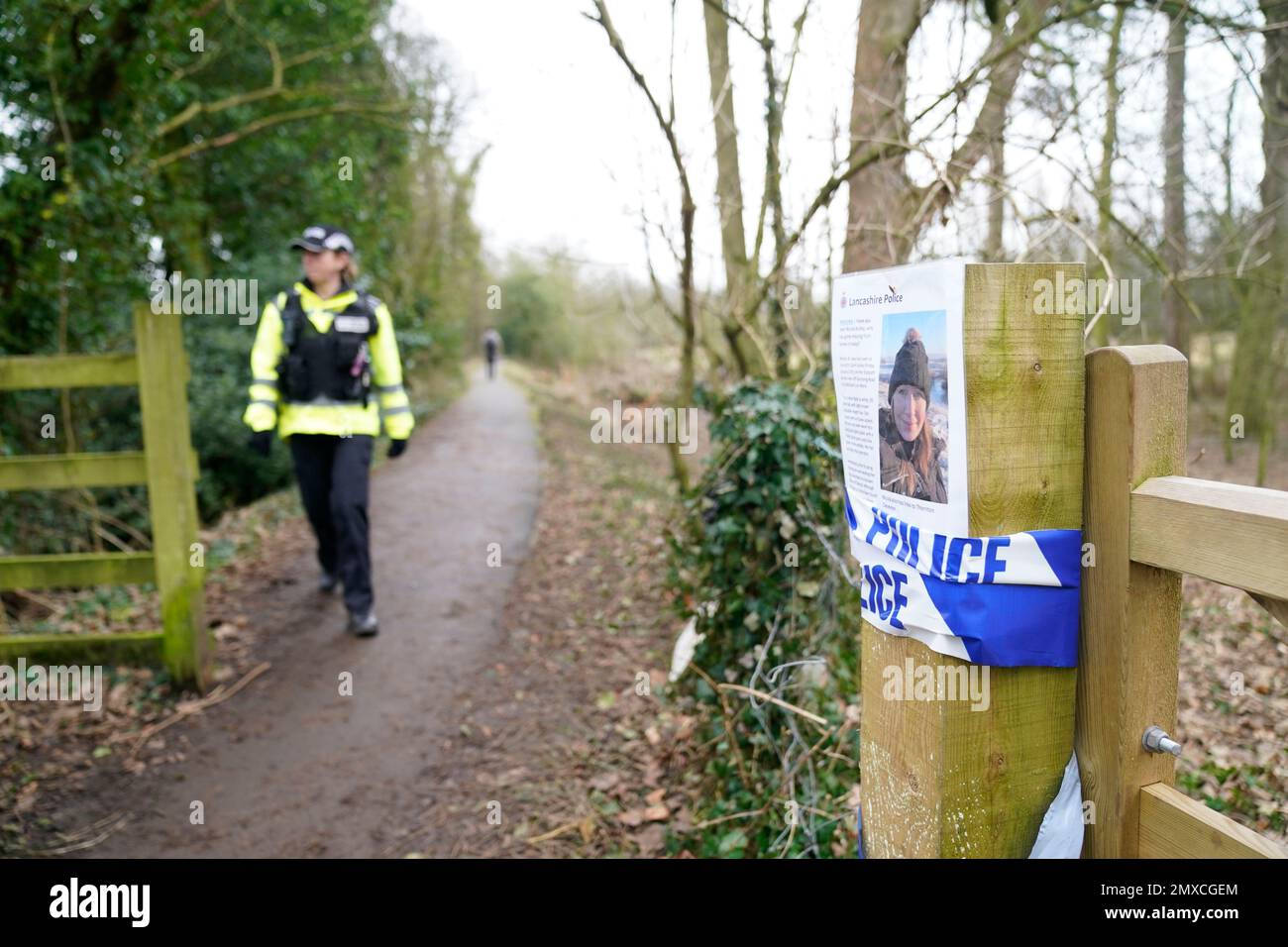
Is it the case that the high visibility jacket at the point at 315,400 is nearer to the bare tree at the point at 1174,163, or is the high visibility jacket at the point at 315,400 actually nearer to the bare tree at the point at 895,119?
the bare tree at the point at 895,119

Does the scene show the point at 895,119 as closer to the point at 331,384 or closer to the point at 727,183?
the point at 727,183

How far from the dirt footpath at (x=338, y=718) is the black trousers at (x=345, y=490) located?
404 mm

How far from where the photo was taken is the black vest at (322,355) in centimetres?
483

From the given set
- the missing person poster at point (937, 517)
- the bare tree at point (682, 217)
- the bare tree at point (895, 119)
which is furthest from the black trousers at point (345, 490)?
the missing person poster at point (937, 517)

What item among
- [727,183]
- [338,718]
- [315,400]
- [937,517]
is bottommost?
[338,718]

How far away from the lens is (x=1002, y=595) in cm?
146

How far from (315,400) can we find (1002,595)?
14.0ft

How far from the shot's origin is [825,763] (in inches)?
123

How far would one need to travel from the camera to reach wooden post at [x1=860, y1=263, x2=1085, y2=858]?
1.44m

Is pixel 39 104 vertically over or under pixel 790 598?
over

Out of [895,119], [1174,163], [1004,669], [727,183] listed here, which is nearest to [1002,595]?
[1004,669]
